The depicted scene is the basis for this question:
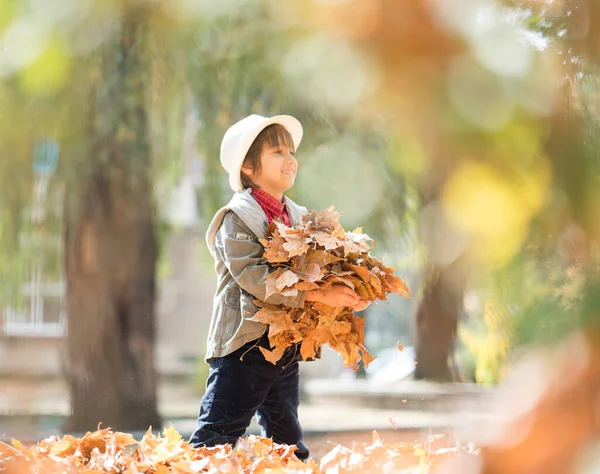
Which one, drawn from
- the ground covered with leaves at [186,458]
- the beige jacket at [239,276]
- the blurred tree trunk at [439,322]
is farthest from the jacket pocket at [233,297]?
the blurred tree trunk at [439,322]

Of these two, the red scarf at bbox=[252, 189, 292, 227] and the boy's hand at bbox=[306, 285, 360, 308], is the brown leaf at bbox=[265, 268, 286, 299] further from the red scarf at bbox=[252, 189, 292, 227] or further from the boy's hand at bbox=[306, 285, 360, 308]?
the red scarf at bbox=[252, 189, 292, 227]

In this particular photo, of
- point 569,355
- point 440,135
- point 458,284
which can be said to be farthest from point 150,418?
point 569,355

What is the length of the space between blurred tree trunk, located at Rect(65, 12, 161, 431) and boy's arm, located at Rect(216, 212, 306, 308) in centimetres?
280

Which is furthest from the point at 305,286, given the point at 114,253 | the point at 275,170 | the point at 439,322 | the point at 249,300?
the point at 439,322

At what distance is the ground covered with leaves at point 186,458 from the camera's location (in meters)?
1.34

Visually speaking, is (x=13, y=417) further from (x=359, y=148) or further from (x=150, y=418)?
(x=359, y=148)

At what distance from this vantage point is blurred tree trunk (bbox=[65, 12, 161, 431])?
4.38 metres

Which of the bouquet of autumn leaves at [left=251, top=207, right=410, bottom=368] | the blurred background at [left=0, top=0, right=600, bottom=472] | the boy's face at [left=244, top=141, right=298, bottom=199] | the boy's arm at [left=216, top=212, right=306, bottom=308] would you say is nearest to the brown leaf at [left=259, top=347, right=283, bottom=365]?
the bouquet of autumn leaves at [left=251, top=207, right=410, bottom=368]

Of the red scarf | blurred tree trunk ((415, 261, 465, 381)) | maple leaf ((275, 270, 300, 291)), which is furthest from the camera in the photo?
blurred tree trunk ((415, 261, 465, 381))

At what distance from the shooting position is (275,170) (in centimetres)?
194

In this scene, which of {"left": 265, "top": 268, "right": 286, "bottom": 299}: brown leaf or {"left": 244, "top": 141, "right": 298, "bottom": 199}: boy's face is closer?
{"left": 265, "top": 268, "right": 286, "bottom": 299}: brown leaf

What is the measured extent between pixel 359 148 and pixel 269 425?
117 inches

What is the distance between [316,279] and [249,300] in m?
0.20

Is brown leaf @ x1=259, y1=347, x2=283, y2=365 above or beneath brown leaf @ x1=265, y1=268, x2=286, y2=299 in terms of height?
beneath
